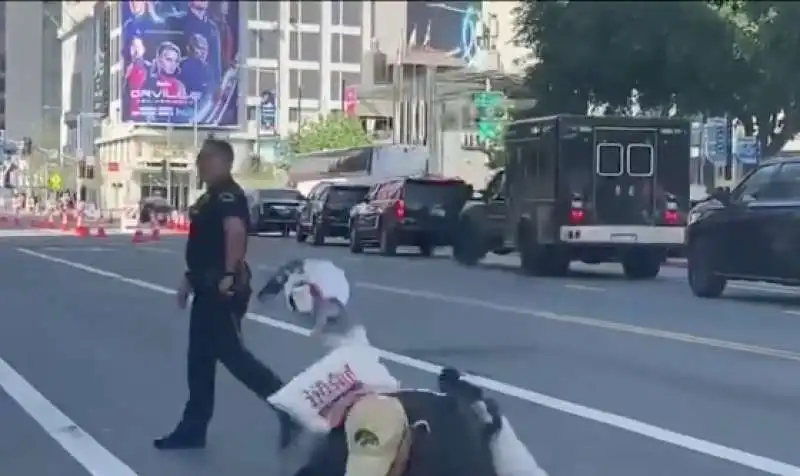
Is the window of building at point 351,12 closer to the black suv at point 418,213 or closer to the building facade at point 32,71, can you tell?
the black suv at point 418,213

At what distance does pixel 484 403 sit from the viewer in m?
6.96

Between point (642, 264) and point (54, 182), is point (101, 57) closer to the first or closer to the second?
point (54, 182)

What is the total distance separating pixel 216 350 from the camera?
364 inches

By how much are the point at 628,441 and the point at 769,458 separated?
2.97 ft

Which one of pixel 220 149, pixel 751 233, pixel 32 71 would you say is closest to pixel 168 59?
pixel 751 233

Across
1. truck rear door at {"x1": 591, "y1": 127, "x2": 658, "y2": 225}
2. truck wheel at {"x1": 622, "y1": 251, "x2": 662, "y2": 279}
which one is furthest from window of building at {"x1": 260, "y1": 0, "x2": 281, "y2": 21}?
truck wheel at {"x1": 622, "y1": 251, "x2": 662, "y2": 279}

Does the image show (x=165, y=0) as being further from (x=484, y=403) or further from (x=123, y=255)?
(x=484, y=403)

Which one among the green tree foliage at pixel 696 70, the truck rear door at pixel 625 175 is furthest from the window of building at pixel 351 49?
the truck rear door at pixel 625 175

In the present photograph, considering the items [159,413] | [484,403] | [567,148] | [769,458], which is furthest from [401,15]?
[567,148]

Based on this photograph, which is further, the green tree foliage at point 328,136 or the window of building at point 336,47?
the green tree foliage at point 328,136

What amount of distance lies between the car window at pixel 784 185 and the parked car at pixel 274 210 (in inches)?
1116

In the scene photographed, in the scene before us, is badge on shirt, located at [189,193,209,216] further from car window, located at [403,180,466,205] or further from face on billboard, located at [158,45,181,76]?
face on billboard, located at [158,45,181,76]

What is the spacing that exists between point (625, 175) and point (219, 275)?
58.7ft

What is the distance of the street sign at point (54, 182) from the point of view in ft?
266
